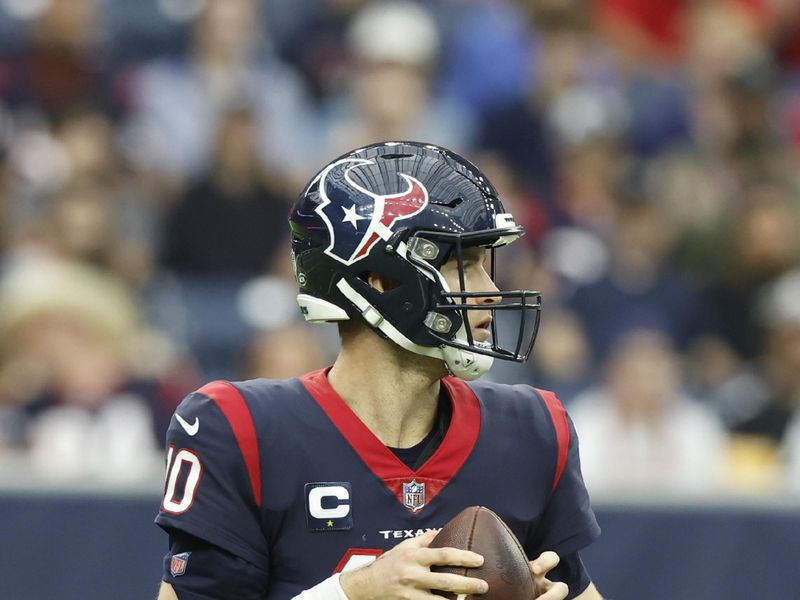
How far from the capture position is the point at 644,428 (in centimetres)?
624

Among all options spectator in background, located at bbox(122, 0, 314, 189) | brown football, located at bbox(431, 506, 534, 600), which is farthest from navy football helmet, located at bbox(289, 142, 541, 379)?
spectator in background, located at bbox(122, 0, 314, 189)

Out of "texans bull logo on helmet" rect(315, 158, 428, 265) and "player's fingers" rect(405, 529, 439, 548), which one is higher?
"texans bull logo on helmet" rect(315, 158, 428, 265)

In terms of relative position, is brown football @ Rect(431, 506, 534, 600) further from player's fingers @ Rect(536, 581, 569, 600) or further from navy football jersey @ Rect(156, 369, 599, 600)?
navy football jersey @ Rect(156, 369, 599, 600)

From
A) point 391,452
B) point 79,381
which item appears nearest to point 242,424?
point 391,452

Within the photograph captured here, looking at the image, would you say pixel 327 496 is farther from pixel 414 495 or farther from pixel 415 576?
pixel 415 576

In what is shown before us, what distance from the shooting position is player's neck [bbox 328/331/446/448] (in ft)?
10.1

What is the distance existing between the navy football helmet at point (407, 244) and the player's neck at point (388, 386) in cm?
8

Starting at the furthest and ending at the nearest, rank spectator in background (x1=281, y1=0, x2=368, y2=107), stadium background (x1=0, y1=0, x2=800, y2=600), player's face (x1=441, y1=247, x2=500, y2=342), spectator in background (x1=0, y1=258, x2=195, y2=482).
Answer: spectator in background (x1=281, y1=0, x2=368, y2=107)
spectator in background (x1=0, y1=258, x2=195, y2=482)
stadium background (x1=0, y1=0, x2=800, y2=600)
player's face (x1=441, y1=247, x2=500, y2=342)

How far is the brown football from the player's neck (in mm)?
330

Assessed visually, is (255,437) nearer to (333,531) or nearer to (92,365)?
(333,531)

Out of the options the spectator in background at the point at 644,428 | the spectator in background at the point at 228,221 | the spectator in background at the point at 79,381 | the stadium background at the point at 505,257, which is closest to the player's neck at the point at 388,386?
the stadium background at the point at 505,257

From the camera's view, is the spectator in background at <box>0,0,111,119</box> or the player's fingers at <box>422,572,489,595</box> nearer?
the player's fingers at <box>422,572,489,595</box>

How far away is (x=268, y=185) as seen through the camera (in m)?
7.54

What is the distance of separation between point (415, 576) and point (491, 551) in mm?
160
